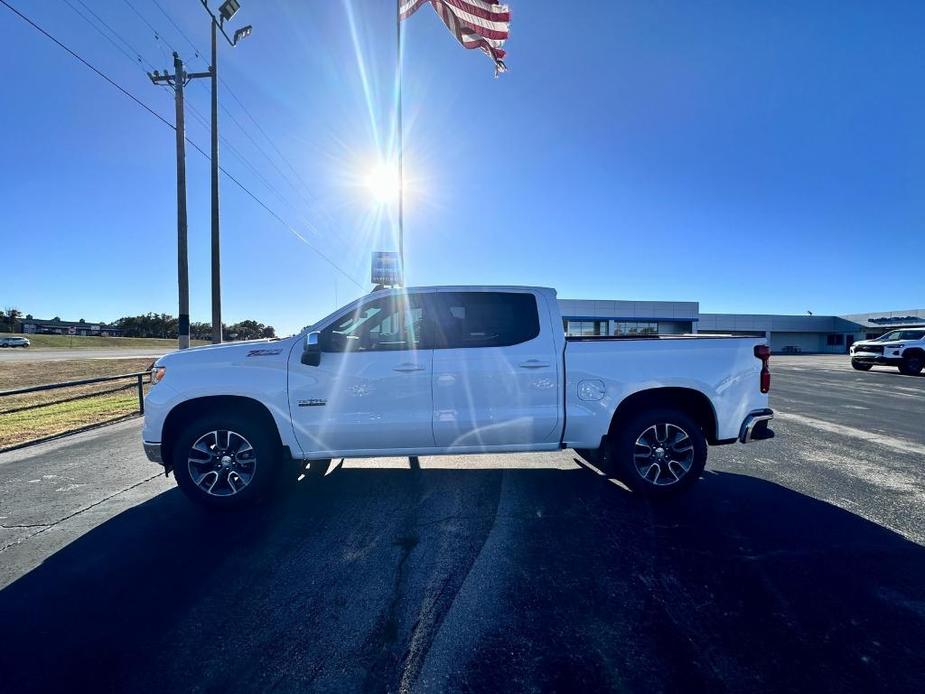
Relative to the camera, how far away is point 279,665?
207 cm

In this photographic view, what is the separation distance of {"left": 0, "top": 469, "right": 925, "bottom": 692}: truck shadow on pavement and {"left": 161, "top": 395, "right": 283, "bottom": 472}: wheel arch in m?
0.67

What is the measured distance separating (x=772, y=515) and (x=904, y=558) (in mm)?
→ 818

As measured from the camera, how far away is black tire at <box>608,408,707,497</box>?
397 centimetres

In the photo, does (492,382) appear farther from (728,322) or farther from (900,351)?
(728,322)

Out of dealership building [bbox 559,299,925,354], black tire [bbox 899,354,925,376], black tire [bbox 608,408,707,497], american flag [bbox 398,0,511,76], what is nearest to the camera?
black tire [bbox 608,408,707,497]

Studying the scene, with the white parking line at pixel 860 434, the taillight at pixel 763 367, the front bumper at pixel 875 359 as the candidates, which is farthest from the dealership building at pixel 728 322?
the taillight at pixel 763 367

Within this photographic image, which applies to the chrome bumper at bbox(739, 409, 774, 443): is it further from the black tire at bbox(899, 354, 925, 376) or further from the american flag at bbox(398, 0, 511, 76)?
the black tire at bbox(899, 354, 925, 376)

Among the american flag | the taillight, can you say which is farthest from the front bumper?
the taillight

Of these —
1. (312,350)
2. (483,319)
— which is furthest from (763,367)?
(312,350)

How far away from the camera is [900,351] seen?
59.4 ft

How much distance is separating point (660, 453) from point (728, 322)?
66.9m

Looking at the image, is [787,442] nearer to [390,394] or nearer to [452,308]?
[452,308]

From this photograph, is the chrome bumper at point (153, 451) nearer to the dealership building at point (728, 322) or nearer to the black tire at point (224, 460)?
the black tire at point (224, 460)

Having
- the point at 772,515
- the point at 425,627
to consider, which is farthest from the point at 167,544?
the point at 772,515
